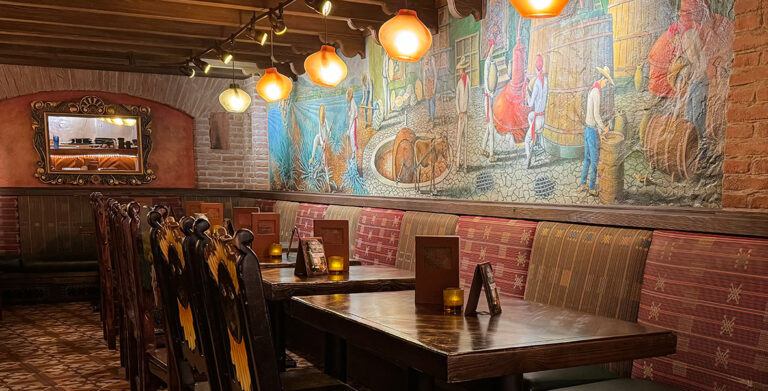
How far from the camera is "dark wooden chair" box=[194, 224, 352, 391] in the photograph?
5.02ft

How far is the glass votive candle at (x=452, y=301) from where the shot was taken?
236 centimetres

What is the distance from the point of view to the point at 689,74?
10.4 feet

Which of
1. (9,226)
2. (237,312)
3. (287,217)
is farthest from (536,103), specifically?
(9,226)

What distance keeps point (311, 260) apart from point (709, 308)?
1792mm

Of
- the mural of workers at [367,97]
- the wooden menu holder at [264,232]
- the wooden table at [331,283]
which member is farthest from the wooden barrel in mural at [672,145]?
the mural of workers at [367,97]

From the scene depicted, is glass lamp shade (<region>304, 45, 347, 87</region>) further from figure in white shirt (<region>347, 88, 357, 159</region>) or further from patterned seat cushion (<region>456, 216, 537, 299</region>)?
figure in white shirt (<region>347, 88, 357, 159</region>)

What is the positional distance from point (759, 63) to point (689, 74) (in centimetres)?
40

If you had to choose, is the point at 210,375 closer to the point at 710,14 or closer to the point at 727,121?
the point at 727,121

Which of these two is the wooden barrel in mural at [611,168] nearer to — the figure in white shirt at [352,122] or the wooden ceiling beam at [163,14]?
the figure in white shirt at [352,122]

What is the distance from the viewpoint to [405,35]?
3699 millimetres

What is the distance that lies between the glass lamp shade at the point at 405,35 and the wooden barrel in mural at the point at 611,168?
3.80 feet

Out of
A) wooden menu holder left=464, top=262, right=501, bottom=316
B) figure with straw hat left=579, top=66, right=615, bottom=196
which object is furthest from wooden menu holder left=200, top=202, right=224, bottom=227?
wooden menu holder left=464, top=262, right=501, bottom=316

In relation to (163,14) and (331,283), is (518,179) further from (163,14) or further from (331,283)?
(163,14)

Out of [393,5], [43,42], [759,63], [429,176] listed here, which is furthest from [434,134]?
[43,42]
